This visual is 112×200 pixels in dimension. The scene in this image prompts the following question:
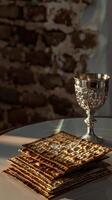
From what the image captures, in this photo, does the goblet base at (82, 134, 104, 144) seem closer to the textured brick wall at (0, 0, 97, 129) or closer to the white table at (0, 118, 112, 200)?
the white table at (0, 118, 112, 200)

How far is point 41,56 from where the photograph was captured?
2.08 m

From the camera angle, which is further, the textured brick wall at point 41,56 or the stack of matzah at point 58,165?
the textured brick wall at point 41,56

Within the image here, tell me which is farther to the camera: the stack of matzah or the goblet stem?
the goblet stem

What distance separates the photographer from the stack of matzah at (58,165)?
90 centimetres

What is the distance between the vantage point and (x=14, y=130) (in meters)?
1.29

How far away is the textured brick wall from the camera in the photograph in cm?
198

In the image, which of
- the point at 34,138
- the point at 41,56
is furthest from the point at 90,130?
the point at 41,56

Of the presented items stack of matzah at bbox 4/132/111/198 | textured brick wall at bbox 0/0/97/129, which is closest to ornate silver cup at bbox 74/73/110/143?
stack of matzah at bbox 4/132/111/198

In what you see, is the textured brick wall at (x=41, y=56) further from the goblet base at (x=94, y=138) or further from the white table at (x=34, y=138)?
the goblet base at (x=94, y=138)

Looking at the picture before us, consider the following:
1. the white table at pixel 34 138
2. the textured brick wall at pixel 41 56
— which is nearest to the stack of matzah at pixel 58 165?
the white table at pixel 34 138

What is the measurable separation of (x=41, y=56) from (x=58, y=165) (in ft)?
3.99

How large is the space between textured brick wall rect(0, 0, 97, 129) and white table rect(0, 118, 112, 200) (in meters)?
0.66

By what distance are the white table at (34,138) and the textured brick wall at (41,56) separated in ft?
2.16

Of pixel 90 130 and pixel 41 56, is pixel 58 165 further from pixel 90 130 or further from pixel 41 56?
pixel 41 56
